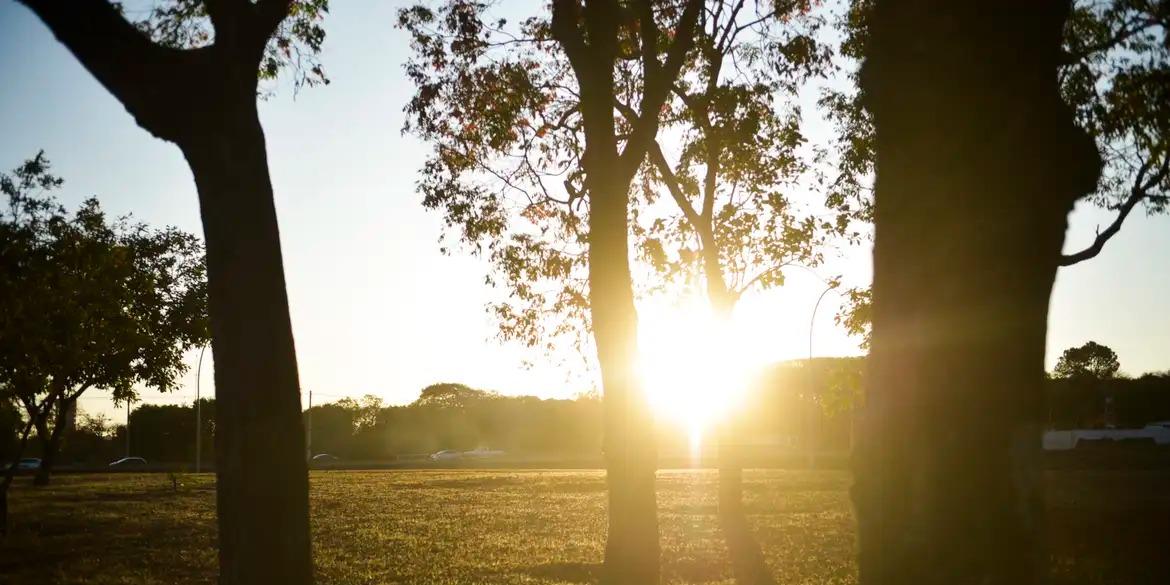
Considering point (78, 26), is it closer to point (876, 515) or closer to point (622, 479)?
point (876, 515)

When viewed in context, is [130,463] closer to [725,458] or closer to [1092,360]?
[725,458]

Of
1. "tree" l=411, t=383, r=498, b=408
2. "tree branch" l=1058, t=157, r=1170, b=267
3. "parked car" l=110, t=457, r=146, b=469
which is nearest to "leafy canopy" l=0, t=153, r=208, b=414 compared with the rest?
"tree branch" l=1058, t=157, r=1170, b=267

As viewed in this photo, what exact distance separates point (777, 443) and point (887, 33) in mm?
93635

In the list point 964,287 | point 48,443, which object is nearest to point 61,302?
point 964,287

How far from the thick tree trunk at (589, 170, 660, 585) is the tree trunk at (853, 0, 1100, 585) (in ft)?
21.7

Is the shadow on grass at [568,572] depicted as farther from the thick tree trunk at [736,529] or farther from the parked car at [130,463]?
the parked car at [130,463]

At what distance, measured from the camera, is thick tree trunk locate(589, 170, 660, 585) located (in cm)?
1086

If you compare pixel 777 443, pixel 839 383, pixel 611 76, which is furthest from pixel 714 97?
pixel 777 443

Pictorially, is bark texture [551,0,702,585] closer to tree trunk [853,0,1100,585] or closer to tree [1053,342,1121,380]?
tree trunk [853,0,1100,585]

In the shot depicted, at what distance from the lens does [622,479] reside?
1091 centimetres

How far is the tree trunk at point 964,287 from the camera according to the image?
13.1 feet

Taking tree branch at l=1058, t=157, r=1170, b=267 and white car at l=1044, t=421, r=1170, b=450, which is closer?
tree branch at l=1058, t=157, r=1170, b=267

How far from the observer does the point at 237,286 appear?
6492 millimetres

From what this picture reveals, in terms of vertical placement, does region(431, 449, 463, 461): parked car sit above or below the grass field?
below
